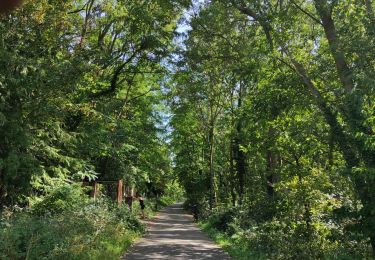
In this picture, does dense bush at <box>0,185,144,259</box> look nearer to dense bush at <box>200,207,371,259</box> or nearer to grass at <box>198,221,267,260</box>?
grass at <box>198,221,267,260</box>

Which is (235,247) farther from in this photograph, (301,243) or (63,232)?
(63,232)

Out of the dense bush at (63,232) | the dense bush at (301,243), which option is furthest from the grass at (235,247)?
the dense bush at (63,232)

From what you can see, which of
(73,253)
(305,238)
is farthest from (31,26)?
(305,238)

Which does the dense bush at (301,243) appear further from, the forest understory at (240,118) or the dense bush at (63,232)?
the dense bush at (63,232)

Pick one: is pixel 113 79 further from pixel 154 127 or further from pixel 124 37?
pixel 154 127

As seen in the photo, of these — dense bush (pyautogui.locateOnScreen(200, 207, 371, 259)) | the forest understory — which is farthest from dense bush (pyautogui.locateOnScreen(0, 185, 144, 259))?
dense bush (pyautogui.locateOnScreen(200, 207, 371, 259))

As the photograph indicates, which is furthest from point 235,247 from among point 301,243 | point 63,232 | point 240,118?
point 63,232

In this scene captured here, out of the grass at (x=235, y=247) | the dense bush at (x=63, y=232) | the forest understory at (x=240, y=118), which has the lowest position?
the grass at (x=235, y=247)

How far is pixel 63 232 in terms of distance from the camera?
33.7ft

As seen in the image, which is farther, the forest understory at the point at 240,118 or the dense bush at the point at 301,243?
the dense bush at the point at 301,243

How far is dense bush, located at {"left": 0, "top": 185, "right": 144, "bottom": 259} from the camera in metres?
8.47

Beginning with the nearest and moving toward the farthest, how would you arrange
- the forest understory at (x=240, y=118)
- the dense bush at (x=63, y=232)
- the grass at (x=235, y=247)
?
the dense bush at (x=63, y=232), the forest understory at (x=240, y=118), the grass at (x=235, y=247)

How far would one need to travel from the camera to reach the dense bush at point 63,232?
8.47m

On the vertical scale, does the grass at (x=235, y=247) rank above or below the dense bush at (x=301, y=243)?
below
